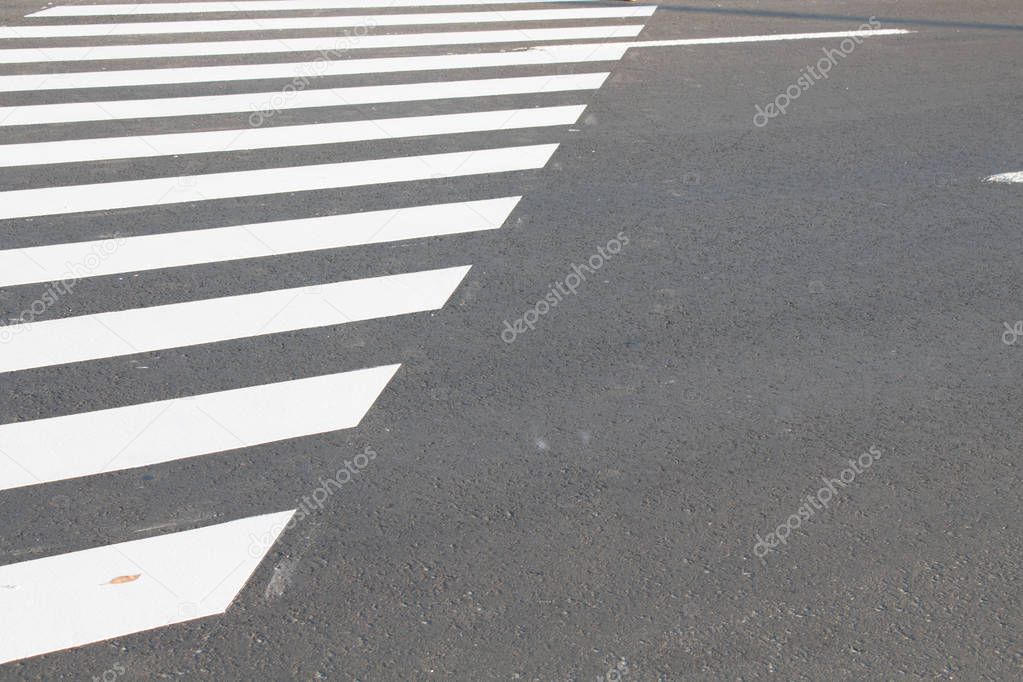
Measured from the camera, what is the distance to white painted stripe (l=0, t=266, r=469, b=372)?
5.75 m

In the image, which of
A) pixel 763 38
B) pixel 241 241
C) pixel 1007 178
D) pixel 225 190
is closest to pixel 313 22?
pixel 763 38

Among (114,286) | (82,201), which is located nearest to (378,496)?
(114,286)

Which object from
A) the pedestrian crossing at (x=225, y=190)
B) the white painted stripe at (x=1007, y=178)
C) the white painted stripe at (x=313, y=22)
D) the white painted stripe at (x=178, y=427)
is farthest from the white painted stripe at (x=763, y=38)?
the white painted stripe at (x=178, y=427)

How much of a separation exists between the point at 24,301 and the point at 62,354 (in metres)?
0.74

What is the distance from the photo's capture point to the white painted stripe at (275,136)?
334 inches

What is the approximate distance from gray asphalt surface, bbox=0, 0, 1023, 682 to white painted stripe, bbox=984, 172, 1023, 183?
137 mm

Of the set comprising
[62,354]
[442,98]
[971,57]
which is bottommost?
[971,57]

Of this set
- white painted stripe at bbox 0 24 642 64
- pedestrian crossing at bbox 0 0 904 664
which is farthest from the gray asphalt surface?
white painted stripe at bbox 0 24 642 64

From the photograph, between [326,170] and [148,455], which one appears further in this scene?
[326,170]

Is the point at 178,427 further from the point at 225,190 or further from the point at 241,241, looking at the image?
the point at 225,190

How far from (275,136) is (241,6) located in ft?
17.0

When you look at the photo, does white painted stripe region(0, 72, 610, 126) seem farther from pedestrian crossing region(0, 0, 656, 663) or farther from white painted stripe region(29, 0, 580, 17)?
white painted stripe region(29, 0, 580, 17)

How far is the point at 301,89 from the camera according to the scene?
10.2 metres

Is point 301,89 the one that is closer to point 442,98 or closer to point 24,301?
point 442,98
